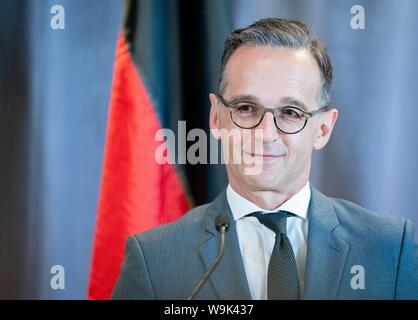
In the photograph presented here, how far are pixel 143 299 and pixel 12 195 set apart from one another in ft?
1.90

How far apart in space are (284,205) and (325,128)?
0.24m

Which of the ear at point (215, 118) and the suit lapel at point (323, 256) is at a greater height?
the ear at point (215, 118)

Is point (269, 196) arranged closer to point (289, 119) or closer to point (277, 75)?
point (289, 119)

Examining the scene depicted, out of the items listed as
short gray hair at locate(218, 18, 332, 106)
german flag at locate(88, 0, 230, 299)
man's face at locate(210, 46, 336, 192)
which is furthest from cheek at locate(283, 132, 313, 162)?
german flag at locate(88, 0, 230, 299)

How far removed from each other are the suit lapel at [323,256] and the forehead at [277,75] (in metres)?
0.30

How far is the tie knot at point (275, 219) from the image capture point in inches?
56.7

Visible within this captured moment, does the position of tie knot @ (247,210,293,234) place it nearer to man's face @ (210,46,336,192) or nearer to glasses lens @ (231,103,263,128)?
man's face @ (210,46,336,192)

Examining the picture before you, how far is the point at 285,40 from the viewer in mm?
1448

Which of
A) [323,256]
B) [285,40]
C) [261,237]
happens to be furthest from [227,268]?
[285,40]

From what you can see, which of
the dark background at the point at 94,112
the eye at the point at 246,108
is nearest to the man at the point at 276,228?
the eye at the point at 246,108

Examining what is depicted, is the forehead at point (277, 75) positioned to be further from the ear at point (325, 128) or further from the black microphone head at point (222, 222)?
the black microphone head at point (222, 222)

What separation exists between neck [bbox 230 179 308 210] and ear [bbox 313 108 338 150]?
0.14 m

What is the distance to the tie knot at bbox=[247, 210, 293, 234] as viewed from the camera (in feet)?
4.72
